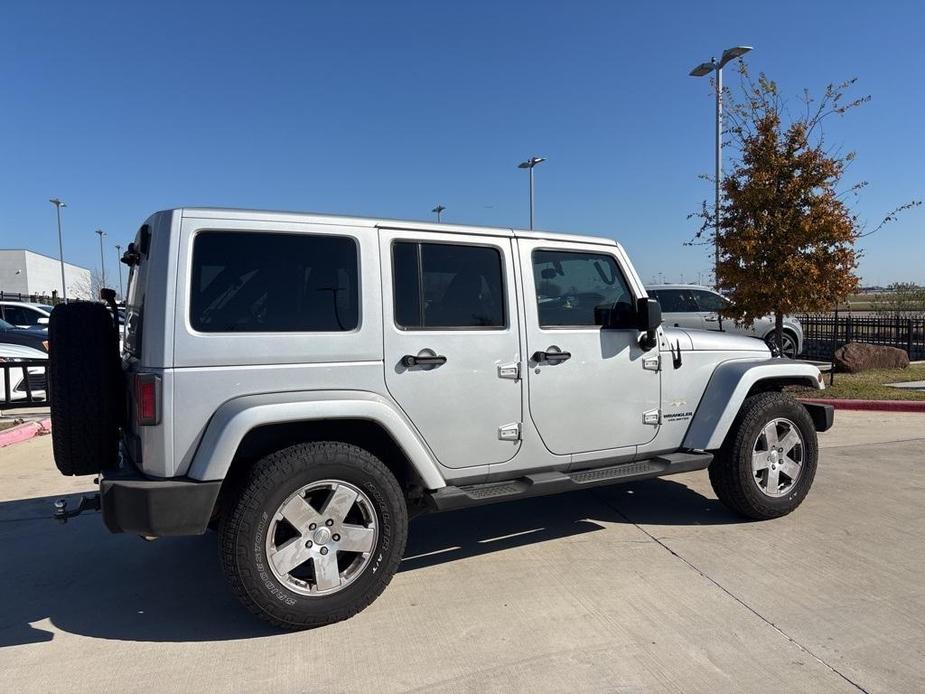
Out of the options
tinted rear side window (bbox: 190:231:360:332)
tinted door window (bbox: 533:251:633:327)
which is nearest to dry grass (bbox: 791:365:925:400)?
tinted door window (bbox: 533:251:633:327)

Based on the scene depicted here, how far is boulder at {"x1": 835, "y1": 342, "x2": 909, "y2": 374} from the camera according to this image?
12508 millimetres

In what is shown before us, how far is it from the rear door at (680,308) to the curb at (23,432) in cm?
1144

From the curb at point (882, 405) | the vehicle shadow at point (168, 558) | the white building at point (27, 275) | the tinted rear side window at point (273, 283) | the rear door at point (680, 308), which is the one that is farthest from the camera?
the white building at point (27, 275)

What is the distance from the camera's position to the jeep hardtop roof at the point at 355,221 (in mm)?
3189

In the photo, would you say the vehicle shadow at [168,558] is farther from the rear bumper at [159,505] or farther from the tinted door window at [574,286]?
the tinted door window at [574,286]

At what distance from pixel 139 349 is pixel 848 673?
3534 millimetres

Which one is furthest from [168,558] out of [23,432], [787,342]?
[787,342]

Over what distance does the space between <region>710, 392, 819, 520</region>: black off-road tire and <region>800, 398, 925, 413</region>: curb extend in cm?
507

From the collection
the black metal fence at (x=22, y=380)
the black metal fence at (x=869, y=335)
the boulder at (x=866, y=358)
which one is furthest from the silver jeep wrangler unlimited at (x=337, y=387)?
the black metal fence at (x=869, y=335)

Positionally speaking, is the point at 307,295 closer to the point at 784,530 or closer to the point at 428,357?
the point at 428,357

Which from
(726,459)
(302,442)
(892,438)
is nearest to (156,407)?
(302,442)

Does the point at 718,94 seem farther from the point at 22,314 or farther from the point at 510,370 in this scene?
the point at 22,314

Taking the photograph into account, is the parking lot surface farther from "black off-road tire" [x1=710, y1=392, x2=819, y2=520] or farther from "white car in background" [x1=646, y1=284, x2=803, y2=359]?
"white car in background" [x1=646, y1=284, x2=803, y2=359]

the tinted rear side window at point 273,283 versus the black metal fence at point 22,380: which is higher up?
the tinted rear side window at point 273,283
